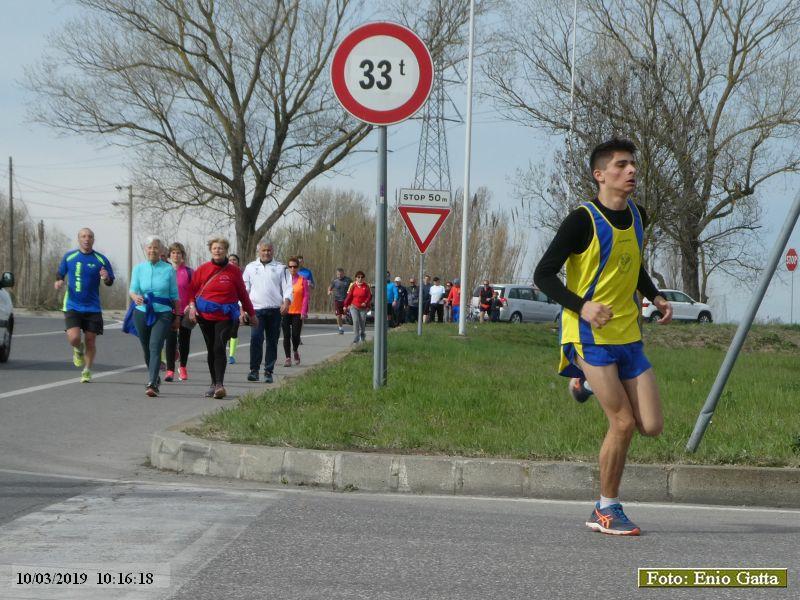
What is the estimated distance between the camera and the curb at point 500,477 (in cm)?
703

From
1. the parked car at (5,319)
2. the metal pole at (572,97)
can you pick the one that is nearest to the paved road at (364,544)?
the parked car at (5,319)

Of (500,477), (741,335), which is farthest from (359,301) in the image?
(500,477)

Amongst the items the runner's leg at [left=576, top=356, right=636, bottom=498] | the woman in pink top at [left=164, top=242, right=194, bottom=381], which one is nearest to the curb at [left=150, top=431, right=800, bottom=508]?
the runner's leg at [left=576, top=356, right=636, bottom=498]

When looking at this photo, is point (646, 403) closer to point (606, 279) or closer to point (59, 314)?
point (606, 279)

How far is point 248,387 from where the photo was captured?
14250 mm

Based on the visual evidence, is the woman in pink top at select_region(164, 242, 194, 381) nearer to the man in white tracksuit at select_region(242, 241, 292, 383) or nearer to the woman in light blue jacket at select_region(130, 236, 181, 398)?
the man in white tracksuit at select_region(242, 241, 292, 383)

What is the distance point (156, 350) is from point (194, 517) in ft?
23.5

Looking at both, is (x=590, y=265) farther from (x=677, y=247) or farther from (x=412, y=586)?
(x=677, y=247)

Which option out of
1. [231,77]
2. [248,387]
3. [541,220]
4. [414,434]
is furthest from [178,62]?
[414,434]

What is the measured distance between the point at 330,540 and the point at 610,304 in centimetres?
177

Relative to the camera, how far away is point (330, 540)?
5.50m

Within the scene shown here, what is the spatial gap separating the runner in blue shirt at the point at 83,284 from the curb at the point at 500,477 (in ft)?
22.2

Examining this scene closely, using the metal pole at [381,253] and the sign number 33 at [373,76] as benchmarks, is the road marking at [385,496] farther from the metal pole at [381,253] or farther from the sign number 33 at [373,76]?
the sign number 33 at [373,76]
